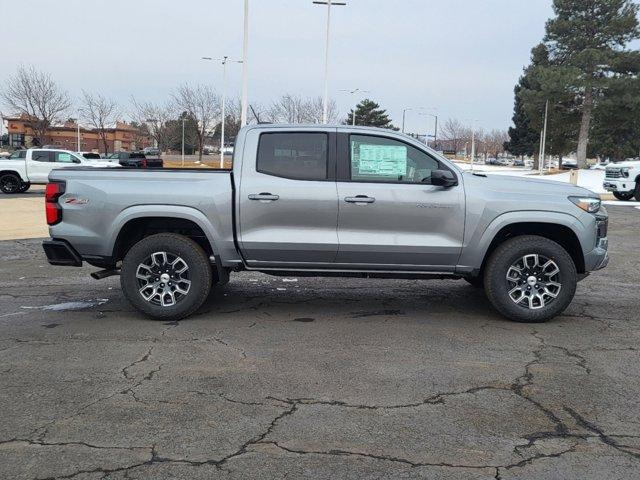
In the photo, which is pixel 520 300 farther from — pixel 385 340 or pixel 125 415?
pixel 125 415

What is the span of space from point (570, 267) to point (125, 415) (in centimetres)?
430

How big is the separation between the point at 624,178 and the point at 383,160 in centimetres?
1995

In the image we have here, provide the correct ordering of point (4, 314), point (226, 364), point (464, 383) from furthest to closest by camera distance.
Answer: point (4, 314)
point (226, 364)
point (464, 383)

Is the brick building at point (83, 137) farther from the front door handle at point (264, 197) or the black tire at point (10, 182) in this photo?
the front door handle at point (264, 197)

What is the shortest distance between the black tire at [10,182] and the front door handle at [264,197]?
21448mm

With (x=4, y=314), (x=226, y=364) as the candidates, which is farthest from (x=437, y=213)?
(x=4, y=314)

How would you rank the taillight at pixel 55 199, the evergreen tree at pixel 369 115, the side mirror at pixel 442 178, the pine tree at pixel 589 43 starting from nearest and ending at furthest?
the side mirror at pixel 442 178, the taillight at pixel 55 199, the pine tree at pixel 589 43, the evergreen tree at pixel 369 115

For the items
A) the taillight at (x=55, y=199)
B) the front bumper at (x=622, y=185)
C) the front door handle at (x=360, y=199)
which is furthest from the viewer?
the front bumper at (x=622, y=185)

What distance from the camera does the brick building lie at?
84.8m

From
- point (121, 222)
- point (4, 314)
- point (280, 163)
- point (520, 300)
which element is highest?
point (280, 163)

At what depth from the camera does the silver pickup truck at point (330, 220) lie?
233 inches

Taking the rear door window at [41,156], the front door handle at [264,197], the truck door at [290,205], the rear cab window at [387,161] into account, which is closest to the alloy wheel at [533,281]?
the rear cab window at [387,161]

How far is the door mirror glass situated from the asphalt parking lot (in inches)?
55.1

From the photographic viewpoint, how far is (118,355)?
16.6 feet
